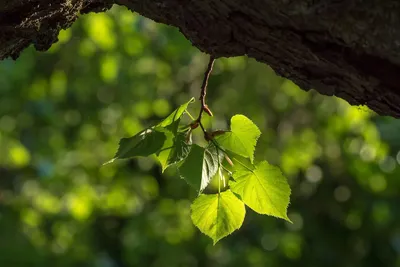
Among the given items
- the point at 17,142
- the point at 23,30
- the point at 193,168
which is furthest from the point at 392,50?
the point at 17,142

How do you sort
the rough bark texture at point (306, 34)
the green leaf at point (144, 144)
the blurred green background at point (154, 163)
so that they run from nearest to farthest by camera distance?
the rough bark texture at point (306, 34) < the green leaf at point (144, 144) < the blurred green background at point (154, 163)

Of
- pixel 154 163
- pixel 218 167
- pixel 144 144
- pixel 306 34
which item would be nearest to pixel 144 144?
pixel 144 144

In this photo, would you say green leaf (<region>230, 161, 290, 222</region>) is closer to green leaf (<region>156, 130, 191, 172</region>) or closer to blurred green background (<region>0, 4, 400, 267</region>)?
green leaf (<region>156, 130, 191, 172</region>)

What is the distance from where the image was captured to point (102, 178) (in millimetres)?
5371

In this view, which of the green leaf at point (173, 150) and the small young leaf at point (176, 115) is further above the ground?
the small young leaf at point (176, 115)

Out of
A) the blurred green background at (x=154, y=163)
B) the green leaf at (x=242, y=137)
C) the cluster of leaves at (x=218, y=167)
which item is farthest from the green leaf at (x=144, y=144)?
the blurred green background at (x=154, y=163)

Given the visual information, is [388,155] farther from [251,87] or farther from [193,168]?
[193,168]

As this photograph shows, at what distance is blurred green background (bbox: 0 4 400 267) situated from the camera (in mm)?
4727

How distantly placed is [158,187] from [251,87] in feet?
3.77

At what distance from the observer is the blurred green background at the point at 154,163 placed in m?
4.73

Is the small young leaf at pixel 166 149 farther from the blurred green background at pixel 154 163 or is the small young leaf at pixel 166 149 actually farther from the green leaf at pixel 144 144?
the blurred green background at pixel 154 163

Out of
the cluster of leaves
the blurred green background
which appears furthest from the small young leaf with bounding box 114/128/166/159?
the blurred green background

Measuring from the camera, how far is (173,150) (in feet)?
3.30

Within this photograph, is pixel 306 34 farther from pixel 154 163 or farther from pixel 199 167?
pixel 154 163
